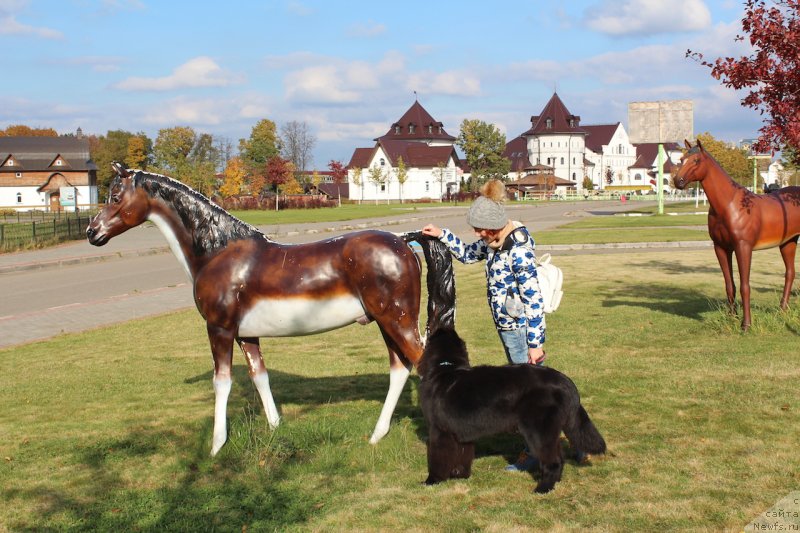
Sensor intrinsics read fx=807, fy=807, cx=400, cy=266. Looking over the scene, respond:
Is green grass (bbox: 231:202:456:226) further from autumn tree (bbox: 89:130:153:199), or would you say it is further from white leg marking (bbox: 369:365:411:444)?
autumn tree (bbox: 89:130:153:199)

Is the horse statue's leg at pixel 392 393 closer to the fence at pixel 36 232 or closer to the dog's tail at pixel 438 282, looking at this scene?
the dog's tail at pixel 438 282

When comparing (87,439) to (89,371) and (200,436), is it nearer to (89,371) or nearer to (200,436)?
(200,436)

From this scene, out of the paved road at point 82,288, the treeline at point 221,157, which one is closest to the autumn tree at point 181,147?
the treeline at point 221,157

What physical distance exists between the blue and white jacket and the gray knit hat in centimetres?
20

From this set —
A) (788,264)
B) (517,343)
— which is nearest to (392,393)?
(517,343)

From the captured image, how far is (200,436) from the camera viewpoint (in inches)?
272

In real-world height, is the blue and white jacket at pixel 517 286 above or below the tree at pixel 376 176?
below

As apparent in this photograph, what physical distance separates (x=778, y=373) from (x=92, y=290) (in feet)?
49.3

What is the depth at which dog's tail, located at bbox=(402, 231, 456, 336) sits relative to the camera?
6.46m

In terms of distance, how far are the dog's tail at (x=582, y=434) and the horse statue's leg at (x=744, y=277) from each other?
617 cm

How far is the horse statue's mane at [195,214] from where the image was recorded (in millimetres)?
6535

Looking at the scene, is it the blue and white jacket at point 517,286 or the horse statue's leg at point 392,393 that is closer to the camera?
the blue and white jacket at point 517,286

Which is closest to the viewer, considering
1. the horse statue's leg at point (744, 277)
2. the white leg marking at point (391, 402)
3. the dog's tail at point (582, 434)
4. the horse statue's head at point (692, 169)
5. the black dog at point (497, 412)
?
the black dog at point (497, 412)

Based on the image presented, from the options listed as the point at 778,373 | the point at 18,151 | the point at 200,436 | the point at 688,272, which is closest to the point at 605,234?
the point at 688,272
